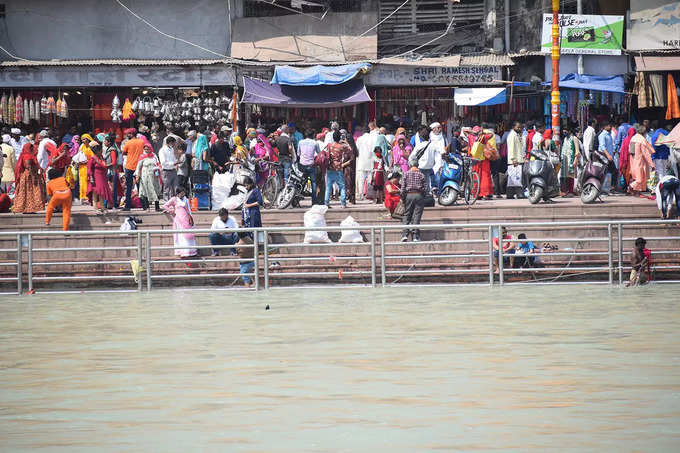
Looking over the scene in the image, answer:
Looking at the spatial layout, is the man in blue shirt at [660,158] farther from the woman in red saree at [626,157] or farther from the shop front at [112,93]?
the shop front at [112,93]

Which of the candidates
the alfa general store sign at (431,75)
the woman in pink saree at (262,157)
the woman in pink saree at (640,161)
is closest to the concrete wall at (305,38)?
the alfa general store sign at (431,75)

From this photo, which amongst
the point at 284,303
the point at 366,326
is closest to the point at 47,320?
the point at 284,303

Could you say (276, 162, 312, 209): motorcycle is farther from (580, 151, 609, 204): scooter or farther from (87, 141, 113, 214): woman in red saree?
(580, 151, 609, 204): scooter

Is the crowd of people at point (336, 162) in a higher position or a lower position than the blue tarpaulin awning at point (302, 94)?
lower

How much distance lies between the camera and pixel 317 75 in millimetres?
26406

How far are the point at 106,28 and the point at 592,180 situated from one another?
48.0 ft

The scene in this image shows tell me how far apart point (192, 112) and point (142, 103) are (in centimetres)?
124

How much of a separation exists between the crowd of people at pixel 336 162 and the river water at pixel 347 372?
4683 millimetres

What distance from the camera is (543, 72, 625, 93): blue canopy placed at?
83.6 feet

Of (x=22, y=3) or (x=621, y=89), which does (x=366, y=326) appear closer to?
(x=621, y=89)

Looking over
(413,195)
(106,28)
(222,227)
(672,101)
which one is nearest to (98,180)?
(222,227)

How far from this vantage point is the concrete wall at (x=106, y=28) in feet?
94.4

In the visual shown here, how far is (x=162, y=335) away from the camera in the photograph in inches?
507

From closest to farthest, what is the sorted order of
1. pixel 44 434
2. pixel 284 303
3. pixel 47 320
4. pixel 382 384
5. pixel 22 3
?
pixel 44 434 → pixel 382 384 → pixel 47 320 → pixel 284 303 → pixel 22 3
